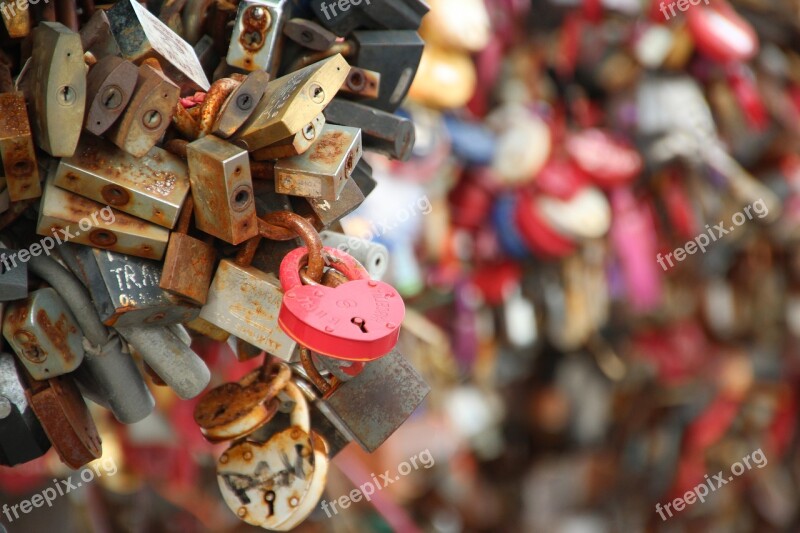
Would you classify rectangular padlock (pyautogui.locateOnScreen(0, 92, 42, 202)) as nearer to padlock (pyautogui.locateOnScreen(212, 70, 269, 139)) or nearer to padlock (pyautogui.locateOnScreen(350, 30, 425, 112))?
padlock (pyautogui.locateOnScreen(212, 70, 269, 139))

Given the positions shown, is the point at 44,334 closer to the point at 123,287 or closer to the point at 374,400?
the point at 123,287

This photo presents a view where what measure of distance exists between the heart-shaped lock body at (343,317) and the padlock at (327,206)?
2.2 inches

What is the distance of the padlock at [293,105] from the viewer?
0.50 m

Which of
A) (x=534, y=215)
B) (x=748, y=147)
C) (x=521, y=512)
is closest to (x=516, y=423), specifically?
(x=521, y=512)

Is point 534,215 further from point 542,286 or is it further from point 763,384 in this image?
point 763,384

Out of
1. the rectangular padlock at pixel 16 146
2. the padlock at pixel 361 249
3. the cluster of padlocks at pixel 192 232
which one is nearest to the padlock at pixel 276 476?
the cluster of padlocks at pixel 192 232

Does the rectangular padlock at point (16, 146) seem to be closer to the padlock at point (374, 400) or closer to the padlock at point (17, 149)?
the padlock at point (17, 149)

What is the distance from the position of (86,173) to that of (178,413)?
2.30 ft

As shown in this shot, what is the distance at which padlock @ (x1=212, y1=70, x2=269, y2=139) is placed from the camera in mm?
510

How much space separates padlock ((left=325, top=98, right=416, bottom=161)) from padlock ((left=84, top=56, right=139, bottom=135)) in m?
0.15

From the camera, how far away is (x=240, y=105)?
0.52 m

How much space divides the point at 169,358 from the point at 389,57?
0.82 feet

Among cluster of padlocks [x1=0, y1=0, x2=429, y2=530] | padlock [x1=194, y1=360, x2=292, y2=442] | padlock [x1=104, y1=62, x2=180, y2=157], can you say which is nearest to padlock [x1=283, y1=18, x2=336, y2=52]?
cluster of padlocks [x1=0, y1=0, x2=429, y2=530]

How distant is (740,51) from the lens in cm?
173
